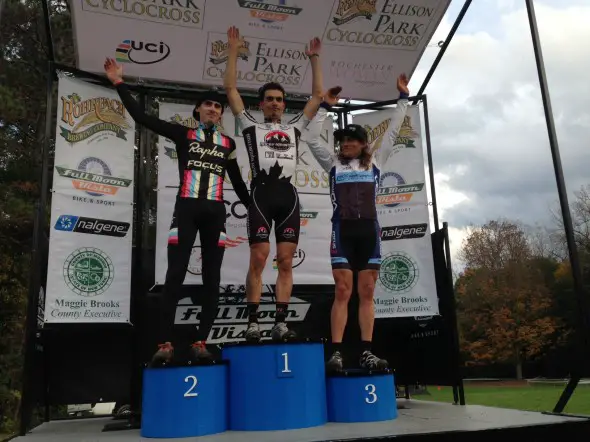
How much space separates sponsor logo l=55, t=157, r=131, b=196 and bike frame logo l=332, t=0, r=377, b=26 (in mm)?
2840

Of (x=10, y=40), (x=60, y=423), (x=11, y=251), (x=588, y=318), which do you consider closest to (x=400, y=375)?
(x=588, y=318)

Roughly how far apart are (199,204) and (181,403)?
4.88 ft

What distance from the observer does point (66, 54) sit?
13.6 meters

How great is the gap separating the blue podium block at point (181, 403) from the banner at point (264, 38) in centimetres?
356

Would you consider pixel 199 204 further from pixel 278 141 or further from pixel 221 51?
pixel 221 51

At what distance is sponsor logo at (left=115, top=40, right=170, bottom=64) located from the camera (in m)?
5.30

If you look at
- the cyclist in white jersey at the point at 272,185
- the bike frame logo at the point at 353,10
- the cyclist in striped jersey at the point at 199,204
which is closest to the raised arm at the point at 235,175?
the cyclist in striped jersey at the point at 199,204

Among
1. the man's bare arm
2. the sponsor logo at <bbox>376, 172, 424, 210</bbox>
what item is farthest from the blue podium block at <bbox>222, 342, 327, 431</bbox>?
the sponsor logo at <bbox>376, 172, 424, 210</bbox>

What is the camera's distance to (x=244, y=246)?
5.60 m

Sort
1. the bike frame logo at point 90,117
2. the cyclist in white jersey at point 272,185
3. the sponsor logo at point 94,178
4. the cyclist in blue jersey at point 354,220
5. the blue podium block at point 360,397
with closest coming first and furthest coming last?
1. the blue podium block at point 360,397
2. the cyclist in white jersey at point 272,185
3. the cyclist in blue jersey at point 354,220
4. the sponsor logo at point 94,178
5. the bike frame logo at point 90,117

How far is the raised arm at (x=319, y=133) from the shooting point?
4.50 m

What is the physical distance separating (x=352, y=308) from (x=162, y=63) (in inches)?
136

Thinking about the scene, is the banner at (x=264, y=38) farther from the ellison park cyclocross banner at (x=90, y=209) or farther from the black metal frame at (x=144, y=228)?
the ellison park cyclocross banner at (x=90, y=209)

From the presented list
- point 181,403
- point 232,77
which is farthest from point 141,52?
point 181,403
